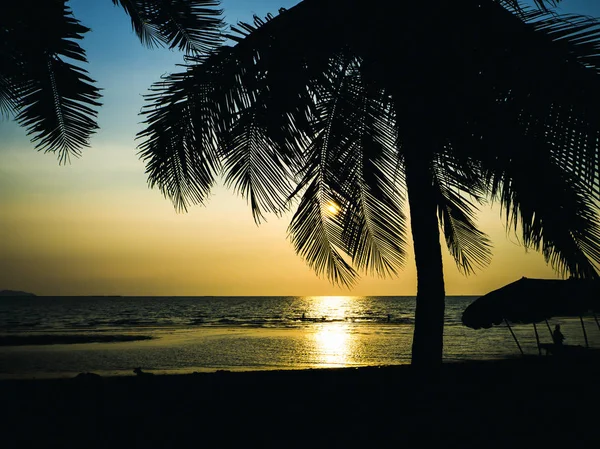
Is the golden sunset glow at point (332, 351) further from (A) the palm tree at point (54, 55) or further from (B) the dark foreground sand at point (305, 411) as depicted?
(A) the palm tree at point (54, 55)

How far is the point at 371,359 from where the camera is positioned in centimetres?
2208

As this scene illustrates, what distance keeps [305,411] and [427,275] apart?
2110mm

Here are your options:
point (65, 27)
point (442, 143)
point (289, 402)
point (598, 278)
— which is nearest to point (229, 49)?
point (65, 27)

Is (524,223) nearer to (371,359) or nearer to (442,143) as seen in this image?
(442,143)

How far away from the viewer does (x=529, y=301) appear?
1068cm

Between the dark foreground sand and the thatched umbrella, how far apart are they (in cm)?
368

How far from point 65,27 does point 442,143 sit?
370 centimetres

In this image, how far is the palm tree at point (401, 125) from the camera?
3.89m

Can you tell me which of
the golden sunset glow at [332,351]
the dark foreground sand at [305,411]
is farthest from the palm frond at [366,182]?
the golden sunset glow at [332,351]

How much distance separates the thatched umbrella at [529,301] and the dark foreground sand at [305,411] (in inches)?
145

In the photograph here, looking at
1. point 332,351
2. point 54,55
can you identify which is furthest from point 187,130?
point 332,351

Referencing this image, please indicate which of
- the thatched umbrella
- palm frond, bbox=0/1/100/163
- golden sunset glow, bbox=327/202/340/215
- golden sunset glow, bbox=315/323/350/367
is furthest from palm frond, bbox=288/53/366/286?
golden sunset glow, bbox=315/323/350/367

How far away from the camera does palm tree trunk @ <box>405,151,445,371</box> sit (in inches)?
230

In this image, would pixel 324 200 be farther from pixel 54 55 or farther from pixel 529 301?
pixel 529 301
